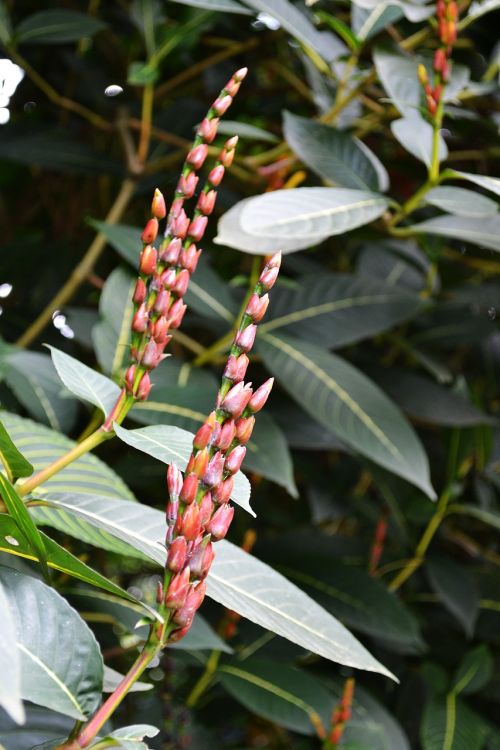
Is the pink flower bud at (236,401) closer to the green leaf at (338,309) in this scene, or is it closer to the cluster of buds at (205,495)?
the cluster of buds at (205,495)

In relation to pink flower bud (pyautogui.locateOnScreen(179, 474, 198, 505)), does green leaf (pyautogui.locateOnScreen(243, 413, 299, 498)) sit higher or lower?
lower

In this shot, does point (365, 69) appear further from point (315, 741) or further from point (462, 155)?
point (315, 741)

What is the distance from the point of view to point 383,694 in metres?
1.70

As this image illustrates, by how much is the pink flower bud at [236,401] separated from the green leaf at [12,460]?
7.4 inches

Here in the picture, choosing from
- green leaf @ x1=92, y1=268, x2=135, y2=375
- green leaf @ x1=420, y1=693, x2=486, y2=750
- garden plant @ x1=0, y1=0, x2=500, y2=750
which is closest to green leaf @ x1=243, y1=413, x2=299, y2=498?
garden plant @ x1=0, y1=0, x2=500, y2=750

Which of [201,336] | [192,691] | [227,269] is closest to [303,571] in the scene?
[192,691]

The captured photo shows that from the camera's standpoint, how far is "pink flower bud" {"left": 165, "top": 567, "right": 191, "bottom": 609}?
0.51 meters

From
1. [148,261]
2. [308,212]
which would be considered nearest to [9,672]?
[148,261]

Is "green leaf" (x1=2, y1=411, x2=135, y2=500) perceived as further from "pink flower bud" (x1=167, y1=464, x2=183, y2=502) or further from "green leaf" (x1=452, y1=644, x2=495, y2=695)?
"green leaf" (x1=452, y1=644, x2=495, y2=695)

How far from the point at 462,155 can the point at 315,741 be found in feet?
3.59

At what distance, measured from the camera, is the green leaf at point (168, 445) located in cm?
60

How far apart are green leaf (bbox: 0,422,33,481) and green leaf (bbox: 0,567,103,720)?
8 centimetres

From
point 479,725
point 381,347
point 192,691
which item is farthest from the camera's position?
point 381,347

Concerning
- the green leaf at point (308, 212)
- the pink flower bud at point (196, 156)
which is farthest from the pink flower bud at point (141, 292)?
the green leaf at point (308, 212)
